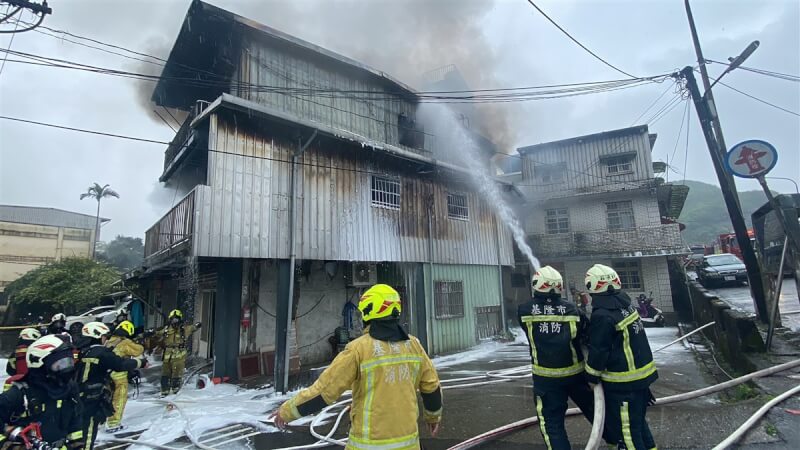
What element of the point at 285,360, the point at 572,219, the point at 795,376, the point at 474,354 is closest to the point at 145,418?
the point at 285,360

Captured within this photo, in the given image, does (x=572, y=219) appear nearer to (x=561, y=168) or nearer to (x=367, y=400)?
(x=561, y=168)

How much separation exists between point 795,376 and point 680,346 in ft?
19.8

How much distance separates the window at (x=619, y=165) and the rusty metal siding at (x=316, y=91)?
12.8 m

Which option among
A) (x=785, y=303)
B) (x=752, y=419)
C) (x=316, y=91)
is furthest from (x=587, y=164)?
(x=752, y=419)

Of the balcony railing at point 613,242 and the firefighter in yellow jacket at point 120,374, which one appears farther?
the balcony railing at point 613,242

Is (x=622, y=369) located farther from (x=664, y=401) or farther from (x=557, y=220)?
(x=557, y=220)

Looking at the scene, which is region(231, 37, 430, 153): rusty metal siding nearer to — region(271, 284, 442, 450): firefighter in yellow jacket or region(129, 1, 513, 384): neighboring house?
region(129, 1, 513, 384): neighboring house

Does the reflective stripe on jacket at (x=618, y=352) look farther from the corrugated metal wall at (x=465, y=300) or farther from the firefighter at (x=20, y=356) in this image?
the corrugated metal wall at (x=465, y=300)

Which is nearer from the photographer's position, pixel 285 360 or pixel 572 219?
pixel 285 360

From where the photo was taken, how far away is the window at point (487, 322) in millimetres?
13322

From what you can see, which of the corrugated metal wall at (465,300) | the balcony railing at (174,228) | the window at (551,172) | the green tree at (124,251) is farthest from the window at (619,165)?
the green tree at (124,251)

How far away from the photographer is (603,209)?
789 inches

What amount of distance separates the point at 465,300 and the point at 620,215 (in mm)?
11960

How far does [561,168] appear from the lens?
834 inches
